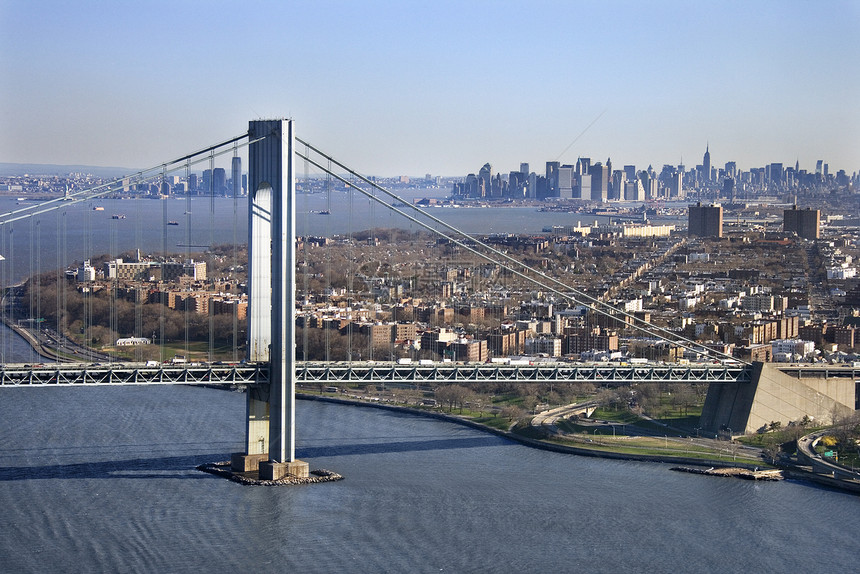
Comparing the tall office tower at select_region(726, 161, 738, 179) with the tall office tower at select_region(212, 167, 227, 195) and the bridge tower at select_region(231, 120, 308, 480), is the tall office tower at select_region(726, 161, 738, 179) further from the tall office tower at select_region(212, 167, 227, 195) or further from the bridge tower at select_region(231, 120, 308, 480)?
the bridge tower at select_region(231, 120, 308, 480)

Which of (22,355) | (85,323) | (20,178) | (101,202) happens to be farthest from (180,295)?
(101,202)

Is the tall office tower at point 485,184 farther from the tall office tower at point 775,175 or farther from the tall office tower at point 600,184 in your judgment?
the tall office tower at point 775,175

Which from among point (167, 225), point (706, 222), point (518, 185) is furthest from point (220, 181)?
point (518, 185)

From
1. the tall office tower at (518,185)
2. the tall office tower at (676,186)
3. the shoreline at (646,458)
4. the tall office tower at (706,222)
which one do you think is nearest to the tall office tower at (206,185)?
the tall office tower at (706,222)

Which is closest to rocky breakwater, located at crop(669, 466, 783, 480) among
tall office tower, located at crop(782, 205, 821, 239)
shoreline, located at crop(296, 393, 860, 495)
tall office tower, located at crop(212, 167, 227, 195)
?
shoreline, located at crop(296, 393, 860, 495)

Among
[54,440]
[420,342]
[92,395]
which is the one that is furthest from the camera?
[420,342]

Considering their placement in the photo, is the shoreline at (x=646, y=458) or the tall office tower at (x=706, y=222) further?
the tall office tower at (x=706, y=222)

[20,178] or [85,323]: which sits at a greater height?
[20,178]

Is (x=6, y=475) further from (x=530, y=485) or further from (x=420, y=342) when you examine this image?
(x=420, y=342)
